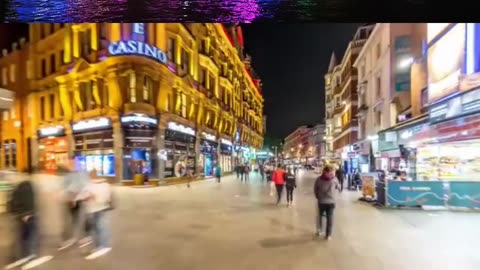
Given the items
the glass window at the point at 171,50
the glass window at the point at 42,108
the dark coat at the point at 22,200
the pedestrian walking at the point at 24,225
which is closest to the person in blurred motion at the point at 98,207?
the pedestrian walking at the point at 24,225

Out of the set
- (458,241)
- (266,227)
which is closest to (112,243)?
(266,227)

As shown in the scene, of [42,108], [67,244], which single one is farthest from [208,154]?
[67,244]

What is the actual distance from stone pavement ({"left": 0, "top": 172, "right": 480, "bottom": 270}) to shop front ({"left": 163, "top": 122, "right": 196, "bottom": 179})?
45.4 ft

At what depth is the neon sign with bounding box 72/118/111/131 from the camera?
77.5 ft

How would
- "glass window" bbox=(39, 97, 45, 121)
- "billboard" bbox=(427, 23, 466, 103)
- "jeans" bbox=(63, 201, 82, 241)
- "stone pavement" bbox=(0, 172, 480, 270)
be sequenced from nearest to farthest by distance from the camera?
"stone pavement" bbox=(0, 172, 480, 270), "jeans" bbox=(63, 201, 82, 241), "billboard" bbox=(427, 23, 466, 103), "glass window" bbox=(39, 97, 45, 121)

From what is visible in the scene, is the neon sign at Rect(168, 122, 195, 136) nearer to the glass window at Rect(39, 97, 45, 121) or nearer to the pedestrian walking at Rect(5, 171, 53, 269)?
the glass window at Rect(39, 97, 45, 121)

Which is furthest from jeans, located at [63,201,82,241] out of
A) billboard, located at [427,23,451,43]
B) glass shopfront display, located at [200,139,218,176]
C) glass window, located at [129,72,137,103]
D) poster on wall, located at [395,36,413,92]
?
glass shopfront display, located at [200,139,218,176]

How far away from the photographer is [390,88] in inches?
1096

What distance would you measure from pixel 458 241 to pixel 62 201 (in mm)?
8003

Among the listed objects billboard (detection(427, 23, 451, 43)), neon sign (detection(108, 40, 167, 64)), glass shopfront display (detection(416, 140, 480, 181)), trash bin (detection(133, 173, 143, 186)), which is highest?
neon sign (detection(108, 40, 167, 64))

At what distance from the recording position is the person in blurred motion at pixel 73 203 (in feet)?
25.7

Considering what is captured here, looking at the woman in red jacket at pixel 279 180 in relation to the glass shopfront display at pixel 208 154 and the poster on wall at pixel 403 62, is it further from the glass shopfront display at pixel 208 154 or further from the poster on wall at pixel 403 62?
the glass shopfront display at pixel 208 154

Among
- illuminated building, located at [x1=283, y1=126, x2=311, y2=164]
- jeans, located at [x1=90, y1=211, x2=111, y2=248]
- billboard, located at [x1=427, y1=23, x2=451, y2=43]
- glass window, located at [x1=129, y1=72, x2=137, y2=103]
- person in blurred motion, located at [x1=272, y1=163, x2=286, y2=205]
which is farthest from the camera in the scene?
illuminated building, located at [x1=283, y1=126, x2=311, y2=164]

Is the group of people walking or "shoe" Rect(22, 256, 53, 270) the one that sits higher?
the group of people walking
